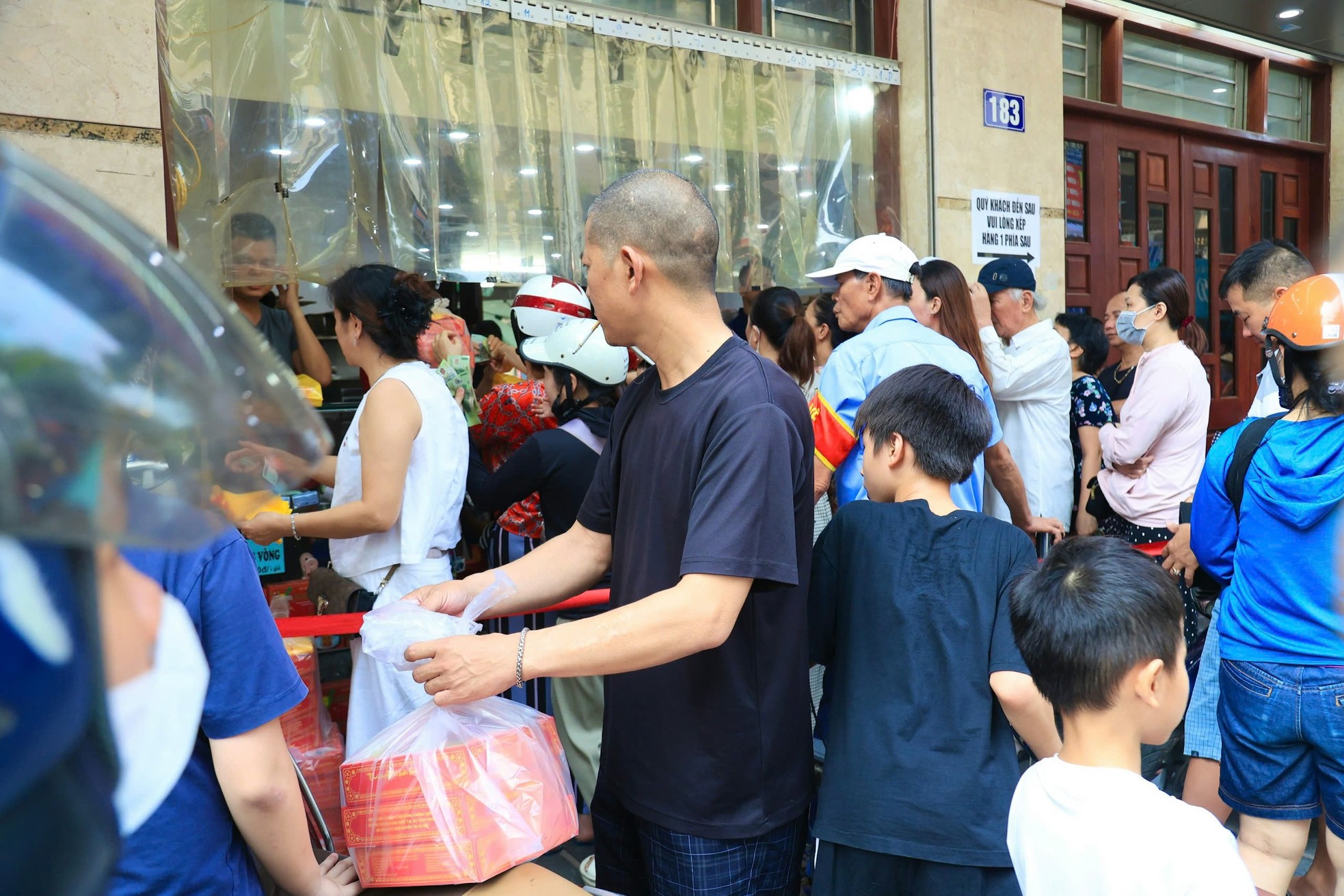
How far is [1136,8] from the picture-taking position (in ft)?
23.6

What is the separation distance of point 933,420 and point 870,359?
1.02 meters

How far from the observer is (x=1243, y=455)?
2.72 m

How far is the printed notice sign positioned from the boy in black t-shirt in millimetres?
4162

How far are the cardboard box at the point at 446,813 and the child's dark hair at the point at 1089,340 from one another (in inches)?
182

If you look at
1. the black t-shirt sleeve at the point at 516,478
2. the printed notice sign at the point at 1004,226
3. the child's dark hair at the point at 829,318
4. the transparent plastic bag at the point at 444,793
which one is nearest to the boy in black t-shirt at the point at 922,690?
the transparent plastic bag at the point at 444,793

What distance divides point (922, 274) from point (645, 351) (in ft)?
7.01

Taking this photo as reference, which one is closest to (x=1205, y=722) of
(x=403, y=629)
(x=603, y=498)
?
(x=603, y=498)

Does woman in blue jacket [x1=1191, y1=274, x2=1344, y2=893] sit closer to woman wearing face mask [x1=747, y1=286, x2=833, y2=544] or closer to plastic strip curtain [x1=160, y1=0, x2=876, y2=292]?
woman wearing face mask [x1=747, y1=286, x2=833, y2=544]

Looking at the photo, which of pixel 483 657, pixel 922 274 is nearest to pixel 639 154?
pixel 922 274

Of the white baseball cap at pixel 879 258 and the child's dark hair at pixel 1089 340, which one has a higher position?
the white baseball cap at pixel 879 258

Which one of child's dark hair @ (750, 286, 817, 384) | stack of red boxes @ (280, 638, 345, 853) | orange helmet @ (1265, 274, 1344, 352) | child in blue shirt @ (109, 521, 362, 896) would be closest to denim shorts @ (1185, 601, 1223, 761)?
orange helmet @ (1265, 274, 1344, 352)

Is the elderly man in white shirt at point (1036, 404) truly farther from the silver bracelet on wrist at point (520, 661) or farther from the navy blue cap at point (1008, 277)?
the silver bracelet on wrist at point (520, 661)

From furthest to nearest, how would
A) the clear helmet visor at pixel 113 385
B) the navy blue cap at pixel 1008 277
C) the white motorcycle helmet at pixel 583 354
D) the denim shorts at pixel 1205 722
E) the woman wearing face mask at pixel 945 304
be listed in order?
the navy blue cap at pixel 1008 277, the woman wearing face mask at pixel 945 304, the white motorcycle helmet at pixel 583 354, the denim shorts at pixel 1205 722, the clear helmet visor at pixel 113 385

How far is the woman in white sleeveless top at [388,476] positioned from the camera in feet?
9.55
